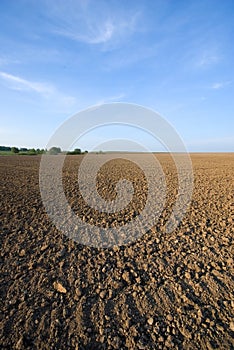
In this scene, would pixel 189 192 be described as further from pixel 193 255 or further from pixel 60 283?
pixel 60 283

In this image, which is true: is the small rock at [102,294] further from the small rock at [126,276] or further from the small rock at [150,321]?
the small rock at [150,321]

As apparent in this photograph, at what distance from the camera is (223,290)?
3.74 metres

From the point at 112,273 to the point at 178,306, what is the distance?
125 cm

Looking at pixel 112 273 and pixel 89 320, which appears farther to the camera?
pixel 112 273

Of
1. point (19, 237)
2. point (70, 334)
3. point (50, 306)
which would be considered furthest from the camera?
point (19, 237)

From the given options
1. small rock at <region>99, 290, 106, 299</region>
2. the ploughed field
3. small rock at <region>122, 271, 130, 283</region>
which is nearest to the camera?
the ploughed field

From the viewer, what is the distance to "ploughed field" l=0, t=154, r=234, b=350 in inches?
118

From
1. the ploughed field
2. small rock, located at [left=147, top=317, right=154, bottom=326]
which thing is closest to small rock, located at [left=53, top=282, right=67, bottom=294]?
the ploughed field

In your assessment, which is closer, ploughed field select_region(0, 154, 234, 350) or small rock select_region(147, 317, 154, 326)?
ploughed field select_region(0, 154, 234, 350)

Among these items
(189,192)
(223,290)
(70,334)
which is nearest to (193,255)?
(223,290)

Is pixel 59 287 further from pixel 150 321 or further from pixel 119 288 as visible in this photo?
pixel 150 321

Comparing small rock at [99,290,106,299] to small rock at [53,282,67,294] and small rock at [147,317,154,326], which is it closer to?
small rock at [53,282,67,294]

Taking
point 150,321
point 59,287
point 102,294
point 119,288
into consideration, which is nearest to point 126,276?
point 119,288

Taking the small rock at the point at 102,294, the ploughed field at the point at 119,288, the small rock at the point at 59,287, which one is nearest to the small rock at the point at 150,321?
the ploughed field at the point at 119,288
